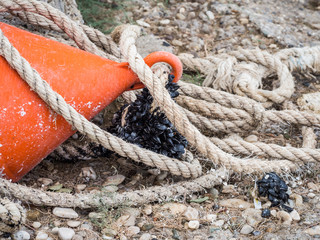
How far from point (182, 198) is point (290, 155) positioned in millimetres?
660

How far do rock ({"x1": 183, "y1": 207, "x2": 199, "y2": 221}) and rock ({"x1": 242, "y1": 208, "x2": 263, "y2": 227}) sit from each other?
21 centimetres

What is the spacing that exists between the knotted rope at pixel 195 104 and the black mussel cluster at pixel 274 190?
0.11 meters

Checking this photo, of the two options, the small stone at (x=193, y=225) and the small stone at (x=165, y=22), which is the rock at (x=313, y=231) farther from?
the small stone at (x=165, y=22)

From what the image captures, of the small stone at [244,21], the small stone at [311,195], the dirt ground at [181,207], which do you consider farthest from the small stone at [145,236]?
the small stone at [244,21]

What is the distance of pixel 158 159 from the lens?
190 cm

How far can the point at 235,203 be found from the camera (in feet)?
6.18

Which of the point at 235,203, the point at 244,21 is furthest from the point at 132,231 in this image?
the point at 244,21

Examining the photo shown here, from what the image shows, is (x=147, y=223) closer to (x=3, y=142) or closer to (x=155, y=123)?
(x=155, y=123)

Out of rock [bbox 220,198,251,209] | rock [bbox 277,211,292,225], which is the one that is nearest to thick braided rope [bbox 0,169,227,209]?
rock [bbox 220,198,251,209]

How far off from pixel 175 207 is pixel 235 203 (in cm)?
29

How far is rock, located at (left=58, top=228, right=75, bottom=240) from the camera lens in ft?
5.14

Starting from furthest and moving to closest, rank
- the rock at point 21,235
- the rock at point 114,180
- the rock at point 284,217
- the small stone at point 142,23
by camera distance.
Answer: the small stone at point 142,23
the rock at point 114,180
the rock at point 284,217
the rock at point 21,235

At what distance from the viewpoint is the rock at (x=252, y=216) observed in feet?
5.72

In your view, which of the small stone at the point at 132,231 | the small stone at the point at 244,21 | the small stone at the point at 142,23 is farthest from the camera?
the small stone at the point at 244,21
